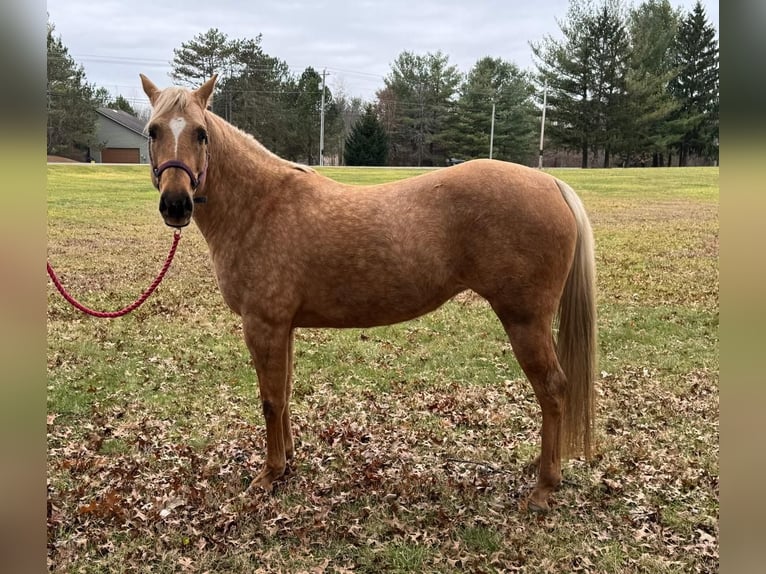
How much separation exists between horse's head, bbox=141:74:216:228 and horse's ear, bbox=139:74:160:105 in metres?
0.08

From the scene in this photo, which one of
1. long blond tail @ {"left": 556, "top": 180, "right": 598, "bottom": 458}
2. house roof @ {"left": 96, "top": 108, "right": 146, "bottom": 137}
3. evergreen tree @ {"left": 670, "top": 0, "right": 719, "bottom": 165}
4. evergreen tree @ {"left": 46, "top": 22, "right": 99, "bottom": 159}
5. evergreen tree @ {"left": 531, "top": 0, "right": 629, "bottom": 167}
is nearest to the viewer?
long blond tail @ {"left": 556, "top": 180, "right": 598, "bottom": 458}

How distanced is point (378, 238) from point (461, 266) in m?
0.56

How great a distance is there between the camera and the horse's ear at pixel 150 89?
3240 mm

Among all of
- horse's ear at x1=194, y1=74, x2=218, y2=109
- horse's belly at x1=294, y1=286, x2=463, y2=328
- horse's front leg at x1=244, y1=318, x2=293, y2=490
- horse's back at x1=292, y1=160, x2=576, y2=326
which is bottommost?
horse's front leg at x1=244, y1=318, x2=293, y2=490

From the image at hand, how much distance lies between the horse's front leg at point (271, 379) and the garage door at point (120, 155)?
32616 mm

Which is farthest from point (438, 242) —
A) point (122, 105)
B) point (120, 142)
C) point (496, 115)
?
point (122, 105)

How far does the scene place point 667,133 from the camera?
21.8 metres

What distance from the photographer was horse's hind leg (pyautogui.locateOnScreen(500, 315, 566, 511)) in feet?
10.6

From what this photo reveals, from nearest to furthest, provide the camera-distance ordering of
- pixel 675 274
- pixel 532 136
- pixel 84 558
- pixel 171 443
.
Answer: pixel 84 558 < pixel 171 443 < pixel 675 274 < pixel 532 136

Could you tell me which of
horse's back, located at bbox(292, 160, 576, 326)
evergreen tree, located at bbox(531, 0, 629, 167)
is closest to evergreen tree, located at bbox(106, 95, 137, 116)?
evergreen tree, located at bbox(531, 0, 629, 167)

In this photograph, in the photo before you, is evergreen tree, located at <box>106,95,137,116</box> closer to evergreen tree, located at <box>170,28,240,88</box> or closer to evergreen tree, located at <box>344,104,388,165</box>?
evergreen tree, located at <box>170,28,240,88</box>
